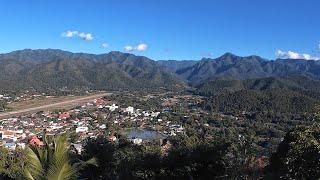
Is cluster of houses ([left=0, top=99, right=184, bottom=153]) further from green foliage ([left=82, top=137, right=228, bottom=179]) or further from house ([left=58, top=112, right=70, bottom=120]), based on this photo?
green foliage ([left=82, top=137, right=228, bottom=179])

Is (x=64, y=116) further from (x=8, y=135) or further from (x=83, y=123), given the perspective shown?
(x=8, y=135)

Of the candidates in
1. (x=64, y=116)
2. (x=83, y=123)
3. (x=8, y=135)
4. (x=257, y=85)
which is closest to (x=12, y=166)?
(x=8, y=135)

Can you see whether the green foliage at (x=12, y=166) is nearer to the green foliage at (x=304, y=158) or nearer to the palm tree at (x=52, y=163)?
the palm tree at (x=52, y=163)

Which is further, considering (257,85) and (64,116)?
(257,85)

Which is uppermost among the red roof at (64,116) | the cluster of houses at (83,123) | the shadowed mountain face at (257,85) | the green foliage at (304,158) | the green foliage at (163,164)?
the green foliage at (304,158)

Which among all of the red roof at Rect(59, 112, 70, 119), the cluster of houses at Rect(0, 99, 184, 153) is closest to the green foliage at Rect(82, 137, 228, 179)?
the cluster of houses at Rect(0, 99, 184, 153)

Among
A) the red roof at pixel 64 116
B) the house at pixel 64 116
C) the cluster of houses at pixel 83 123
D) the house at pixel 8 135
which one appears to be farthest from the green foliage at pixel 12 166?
the red roof at pixel 64 116

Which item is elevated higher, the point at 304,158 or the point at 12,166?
the point at 304,158

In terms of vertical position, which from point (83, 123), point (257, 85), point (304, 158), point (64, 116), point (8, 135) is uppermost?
point (304, 158)

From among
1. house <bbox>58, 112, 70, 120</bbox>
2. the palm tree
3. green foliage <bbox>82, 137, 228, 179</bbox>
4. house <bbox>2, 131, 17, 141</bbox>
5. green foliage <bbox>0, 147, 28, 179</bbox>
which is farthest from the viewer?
house <bbox>58, 112, 70, 120</bbox>
